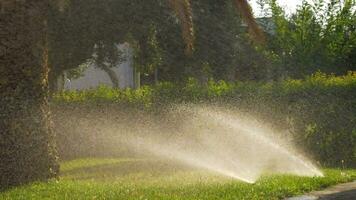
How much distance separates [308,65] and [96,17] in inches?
488

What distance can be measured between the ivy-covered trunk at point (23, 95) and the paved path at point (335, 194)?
451 centimetres

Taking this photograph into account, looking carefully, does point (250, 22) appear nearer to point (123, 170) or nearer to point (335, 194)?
point (335, 194)

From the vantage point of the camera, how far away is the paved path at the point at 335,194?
30.7 ft

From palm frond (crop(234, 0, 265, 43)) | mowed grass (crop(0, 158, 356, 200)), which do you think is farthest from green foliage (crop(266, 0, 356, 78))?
palm frond (crop(234, 0, 265, 43))

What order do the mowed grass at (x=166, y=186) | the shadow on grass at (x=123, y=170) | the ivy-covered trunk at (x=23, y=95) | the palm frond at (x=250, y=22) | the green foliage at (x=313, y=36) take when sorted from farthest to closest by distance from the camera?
the green foliage at (x=313, y=36) < the shadow on grass at (x=123, y=170) < the ivy-covered trunk at (x=23, y=95) < the mowed grass at (x=166, y=186) < the palm frond at (x=250, y=22)

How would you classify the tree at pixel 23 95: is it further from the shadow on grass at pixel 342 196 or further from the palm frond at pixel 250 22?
the shadow on grass at pixel 342 196

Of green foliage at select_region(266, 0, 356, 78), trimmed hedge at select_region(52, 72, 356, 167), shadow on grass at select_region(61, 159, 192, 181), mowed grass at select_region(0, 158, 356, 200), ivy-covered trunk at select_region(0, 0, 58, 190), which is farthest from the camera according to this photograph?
green foliage at select_region(266, 0, 356, 78)

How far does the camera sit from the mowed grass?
9.29 m

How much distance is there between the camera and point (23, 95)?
11.1m

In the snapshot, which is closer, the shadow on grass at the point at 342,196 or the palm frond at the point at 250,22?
the palm frond at the point at 250,22

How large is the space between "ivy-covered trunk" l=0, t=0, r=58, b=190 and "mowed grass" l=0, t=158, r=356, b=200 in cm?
50

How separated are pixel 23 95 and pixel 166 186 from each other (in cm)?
295

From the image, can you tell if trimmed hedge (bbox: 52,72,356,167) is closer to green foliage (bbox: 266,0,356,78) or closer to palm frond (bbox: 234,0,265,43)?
palm frond (bbox: 234,0,265,43)

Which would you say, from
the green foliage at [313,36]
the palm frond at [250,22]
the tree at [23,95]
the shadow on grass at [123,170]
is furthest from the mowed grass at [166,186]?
the green foliage at [313,36]
